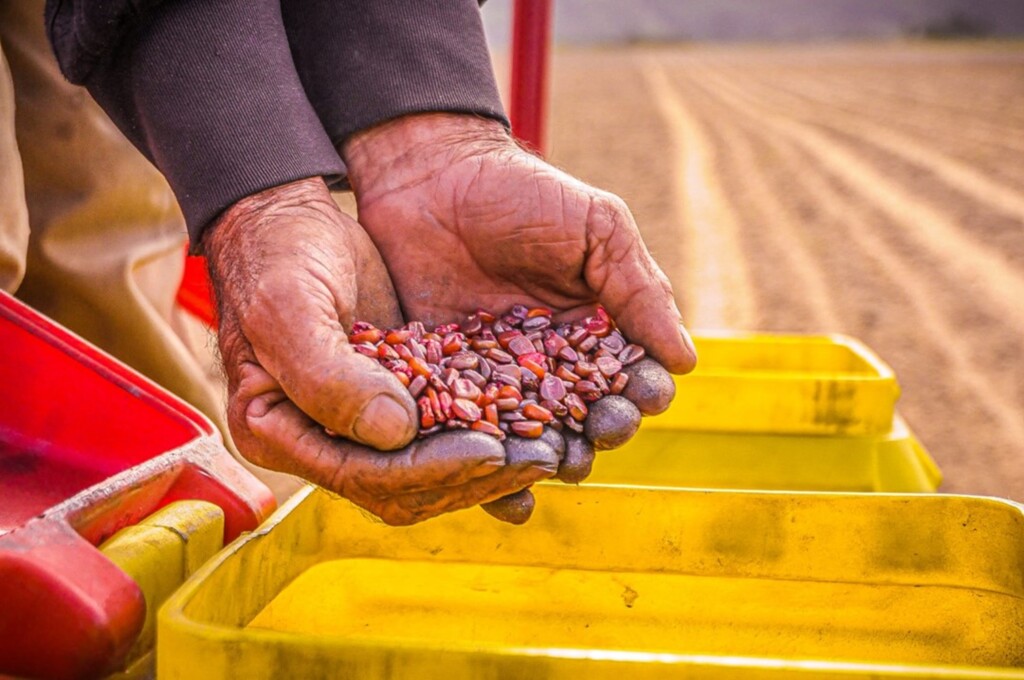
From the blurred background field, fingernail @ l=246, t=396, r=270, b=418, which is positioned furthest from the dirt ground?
fingernail @ l=246, t=396, r=270, b=418

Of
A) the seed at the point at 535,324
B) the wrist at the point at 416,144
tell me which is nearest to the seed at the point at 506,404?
the seed at the point at 535,324

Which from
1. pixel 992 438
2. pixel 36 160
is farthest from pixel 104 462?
pixel 992 438

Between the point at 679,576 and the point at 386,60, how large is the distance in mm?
836

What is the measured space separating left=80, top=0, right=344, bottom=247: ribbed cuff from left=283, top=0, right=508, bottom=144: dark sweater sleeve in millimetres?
162

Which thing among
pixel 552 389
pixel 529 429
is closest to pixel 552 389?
pixel 552 389

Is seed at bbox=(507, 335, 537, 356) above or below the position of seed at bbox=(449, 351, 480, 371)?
below

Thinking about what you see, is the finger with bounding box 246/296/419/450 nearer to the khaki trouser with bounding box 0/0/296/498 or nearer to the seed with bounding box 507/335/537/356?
the seed with bounding box 507/335/537/356

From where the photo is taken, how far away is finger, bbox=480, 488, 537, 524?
3.57 ft

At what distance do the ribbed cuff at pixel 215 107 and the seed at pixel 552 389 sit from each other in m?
0.42

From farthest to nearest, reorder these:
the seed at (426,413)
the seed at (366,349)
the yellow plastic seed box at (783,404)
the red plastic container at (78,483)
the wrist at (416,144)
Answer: the yellow plastic seed box at (783,404) < the wrist at (416,144) < the seed at (366,349) < the seed at (426,413) < the red plastic container at (78,483)

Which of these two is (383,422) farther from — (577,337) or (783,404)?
(783,404)

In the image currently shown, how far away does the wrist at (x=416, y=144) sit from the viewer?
1484 millimetres

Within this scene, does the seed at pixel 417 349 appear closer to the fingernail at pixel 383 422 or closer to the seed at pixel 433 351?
the seed at pixel 433 351

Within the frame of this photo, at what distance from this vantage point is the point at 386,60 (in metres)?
1.53
